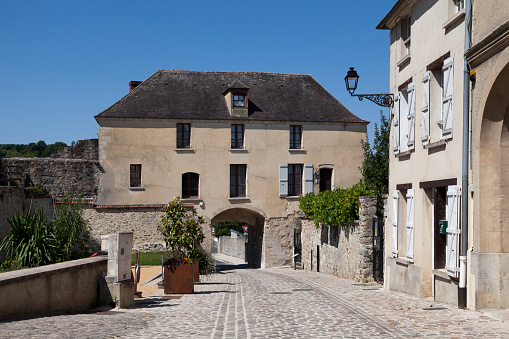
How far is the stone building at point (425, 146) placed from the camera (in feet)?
35.1

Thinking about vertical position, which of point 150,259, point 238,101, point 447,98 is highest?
point 238,101

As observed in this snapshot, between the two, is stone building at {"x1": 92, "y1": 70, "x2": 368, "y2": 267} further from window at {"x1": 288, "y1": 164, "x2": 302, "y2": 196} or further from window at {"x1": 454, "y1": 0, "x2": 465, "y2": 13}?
window at {"x1": 454, "y1": 0, "x2": 465, "y2": 13}

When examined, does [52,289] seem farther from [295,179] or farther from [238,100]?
[295,179]

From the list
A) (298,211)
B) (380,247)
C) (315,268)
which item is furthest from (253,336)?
(298,211)

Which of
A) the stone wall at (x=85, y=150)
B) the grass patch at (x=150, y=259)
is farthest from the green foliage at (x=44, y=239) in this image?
the stone wall at (x=85, y=150)

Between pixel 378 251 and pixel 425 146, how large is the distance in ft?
16.0

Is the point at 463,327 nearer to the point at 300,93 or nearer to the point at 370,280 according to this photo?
the point at 370,280

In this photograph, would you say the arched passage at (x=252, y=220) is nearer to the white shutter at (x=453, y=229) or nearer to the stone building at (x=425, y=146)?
the stone building at (x=425, y=146)

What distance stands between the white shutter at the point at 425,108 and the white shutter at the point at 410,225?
4.44 feet

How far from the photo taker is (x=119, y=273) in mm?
10883

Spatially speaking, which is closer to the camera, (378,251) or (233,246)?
(378,251)

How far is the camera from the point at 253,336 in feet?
25.7

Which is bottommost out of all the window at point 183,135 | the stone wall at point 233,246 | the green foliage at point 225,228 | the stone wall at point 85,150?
the stone wall at point 233,246

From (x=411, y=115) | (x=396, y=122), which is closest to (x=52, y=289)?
(x=411, y=115)
